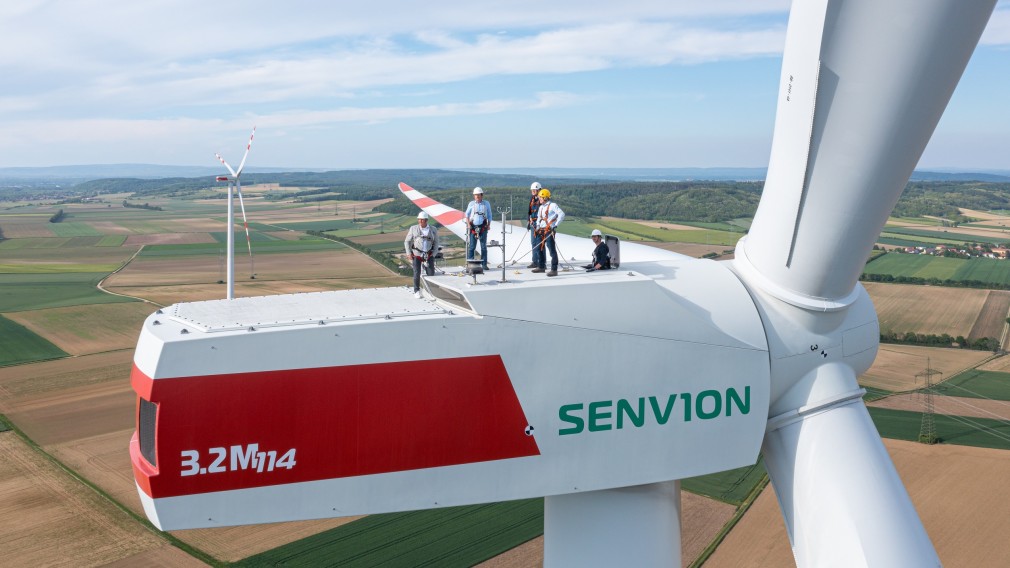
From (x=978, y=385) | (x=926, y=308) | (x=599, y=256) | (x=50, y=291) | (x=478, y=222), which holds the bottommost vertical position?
(x=978, y=385)

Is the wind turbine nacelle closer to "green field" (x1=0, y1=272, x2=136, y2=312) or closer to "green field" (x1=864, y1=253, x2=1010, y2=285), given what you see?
"green field" (x1=0, y1=272, x2=136, y2=312)

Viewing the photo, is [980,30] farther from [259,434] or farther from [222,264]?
[222,264]

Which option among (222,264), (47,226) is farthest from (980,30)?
(47,226)

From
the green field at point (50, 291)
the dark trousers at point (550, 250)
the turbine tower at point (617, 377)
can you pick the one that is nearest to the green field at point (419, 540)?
the turbine tower at point (617, 377)

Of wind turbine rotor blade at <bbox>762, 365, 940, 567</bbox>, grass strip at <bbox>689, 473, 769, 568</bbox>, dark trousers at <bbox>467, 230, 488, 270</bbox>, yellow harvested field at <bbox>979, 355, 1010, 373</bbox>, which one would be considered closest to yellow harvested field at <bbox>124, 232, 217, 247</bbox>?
grass strip at <bbox>689, 473, 769, 568</bbox>

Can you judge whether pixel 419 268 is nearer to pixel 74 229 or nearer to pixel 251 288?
pixel 251 288

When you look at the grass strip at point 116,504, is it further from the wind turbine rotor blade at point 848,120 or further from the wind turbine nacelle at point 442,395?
the wind turbine rotor blade at point 848,120

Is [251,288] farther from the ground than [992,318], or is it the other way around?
[251,288]

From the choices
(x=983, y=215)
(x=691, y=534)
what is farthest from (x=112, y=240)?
(x=983, y=215)
